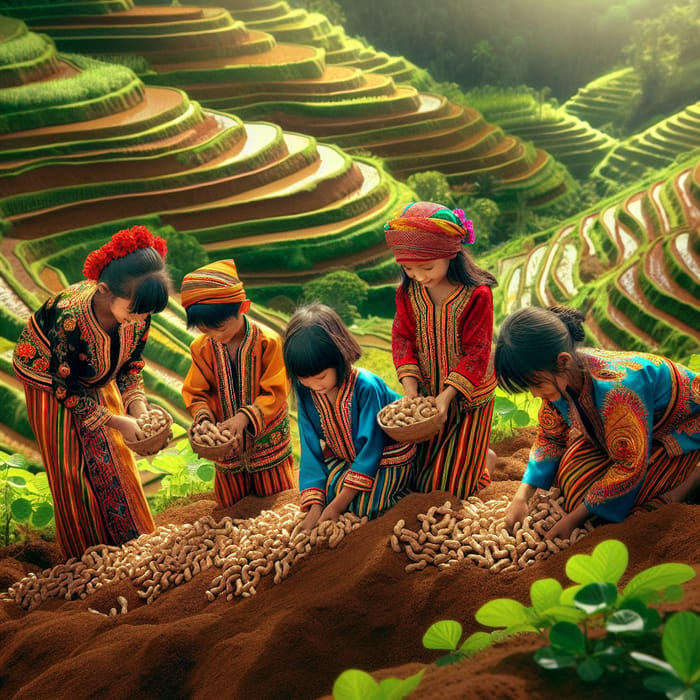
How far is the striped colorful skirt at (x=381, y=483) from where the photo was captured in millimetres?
2971

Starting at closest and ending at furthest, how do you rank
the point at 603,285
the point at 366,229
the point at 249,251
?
the point at 249,251
the point at 366,229
the point at 603,285

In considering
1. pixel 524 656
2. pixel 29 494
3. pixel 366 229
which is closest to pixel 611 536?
pixel 524 656

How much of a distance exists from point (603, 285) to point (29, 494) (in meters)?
6.96

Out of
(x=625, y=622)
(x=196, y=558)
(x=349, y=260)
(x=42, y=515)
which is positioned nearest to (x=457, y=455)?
(x=196, y=558)

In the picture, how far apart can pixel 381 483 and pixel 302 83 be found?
838 centimetres

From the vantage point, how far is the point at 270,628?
94.5 inches

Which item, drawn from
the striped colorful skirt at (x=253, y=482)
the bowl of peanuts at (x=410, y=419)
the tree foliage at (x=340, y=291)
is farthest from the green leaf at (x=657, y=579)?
the tree foliage at (x=340, y=291)

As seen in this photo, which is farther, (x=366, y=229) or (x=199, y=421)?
(x=366, y=229)

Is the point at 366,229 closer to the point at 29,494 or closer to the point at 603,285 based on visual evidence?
the point at 603,285

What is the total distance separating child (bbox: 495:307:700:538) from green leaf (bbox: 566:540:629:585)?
0.95 metres

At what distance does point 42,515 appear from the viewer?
4.00m

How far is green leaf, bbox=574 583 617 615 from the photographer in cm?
145

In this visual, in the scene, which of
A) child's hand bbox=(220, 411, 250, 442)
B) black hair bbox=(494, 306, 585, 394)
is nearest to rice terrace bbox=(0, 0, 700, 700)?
child's hand bbox=(220, 411, 250, 442)

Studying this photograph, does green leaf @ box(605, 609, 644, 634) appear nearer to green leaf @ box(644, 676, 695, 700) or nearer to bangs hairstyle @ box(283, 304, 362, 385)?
green leaf @ box(644, 676, 695, 700)
